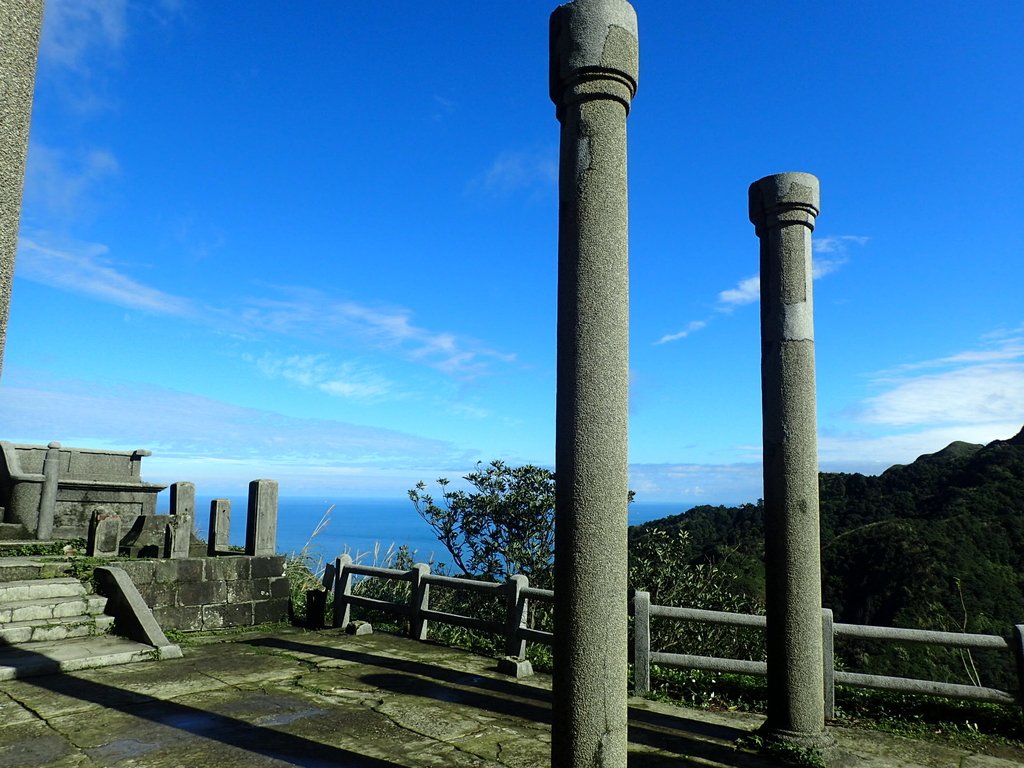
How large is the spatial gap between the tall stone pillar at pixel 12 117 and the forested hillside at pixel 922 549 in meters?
13.0

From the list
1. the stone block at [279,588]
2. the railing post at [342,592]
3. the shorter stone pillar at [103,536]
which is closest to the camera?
the railing post at [342,592]

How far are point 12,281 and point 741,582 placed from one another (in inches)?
611

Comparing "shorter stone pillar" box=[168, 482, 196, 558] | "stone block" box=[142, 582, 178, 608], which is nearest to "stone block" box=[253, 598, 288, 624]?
"stone block" box=[142, 582, 178, 608]

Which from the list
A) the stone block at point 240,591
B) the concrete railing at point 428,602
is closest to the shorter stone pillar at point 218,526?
the stone block at point 240,591

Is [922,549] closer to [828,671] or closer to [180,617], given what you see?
[828,671]

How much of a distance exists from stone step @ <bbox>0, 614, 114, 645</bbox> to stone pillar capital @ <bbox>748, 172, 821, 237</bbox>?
9122 mm

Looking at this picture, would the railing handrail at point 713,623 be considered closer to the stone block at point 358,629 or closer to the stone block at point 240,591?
the stone block at point 358,629

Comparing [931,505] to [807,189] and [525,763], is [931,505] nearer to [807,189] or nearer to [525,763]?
[807,189]

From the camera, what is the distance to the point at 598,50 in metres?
4.21

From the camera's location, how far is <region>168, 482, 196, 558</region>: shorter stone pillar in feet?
34.5

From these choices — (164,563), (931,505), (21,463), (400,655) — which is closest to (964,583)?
(931,505)

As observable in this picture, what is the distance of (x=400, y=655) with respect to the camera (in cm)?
876

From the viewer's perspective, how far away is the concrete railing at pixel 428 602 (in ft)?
27.0

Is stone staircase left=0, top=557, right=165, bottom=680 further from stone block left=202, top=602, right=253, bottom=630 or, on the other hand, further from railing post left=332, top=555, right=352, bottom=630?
railing post left=332, top=555, right=352, bottom=630
